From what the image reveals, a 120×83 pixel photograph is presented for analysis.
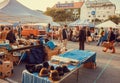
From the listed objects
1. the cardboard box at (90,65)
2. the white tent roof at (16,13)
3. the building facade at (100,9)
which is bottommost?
the cardboard box at (90,65)

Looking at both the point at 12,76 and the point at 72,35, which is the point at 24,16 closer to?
the point at 12,76

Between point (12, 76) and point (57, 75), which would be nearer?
point (57, 75)

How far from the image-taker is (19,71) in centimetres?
723

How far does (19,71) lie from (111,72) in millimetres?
3769

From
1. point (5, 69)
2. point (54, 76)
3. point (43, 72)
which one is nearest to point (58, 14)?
point (5, 69)

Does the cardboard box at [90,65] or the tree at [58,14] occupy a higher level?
the tree at [58,14]

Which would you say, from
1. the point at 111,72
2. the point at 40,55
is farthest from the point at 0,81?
the point at 111,72

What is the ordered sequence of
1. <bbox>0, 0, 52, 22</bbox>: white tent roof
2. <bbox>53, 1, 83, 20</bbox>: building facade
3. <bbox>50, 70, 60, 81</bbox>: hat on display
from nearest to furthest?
<bbox>50, 70, 60, 81</bbox>: hat on display < <bbox>0, 0, 52, 22</bbox>: white tent roof < <bbox>53, 1, 83, 20</bbox>: building facade

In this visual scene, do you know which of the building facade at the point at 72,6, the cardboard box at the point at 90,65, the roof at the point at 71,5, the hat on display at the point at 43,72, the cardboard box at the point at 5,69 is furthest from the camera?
the roof at the point at 71,5

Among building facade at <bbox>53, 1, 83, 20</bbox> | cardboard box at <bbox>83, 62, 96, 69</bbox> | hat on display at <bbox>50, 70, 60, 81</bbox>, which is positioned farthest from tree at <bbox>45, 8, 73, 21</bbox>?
hat on display at <bbox>50, 70, 60, 81</bbox>

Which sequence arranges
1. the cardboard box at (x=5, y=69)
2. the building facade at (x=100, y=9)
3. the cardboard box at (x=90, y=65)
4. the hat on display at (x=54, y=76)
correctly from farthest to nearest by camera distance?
the building facade at (x=100, y=9), the cardboard box at (x=90, y=65), the cardboard box at (x=5, y=69), the hat on display at (x=54, y=76)

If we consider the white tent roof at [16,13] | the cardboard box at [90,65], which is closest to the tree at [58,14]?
the white tent roof at [16,13]

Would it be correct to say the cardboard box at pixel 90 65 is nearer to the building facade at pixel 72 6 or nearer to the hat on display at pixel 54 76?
the hat on display at pixel 54 76

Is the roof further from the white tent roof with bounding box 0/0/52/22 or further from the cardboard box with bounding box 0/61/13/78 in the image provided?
the cardboard box with bounding box 0/61/13/78
